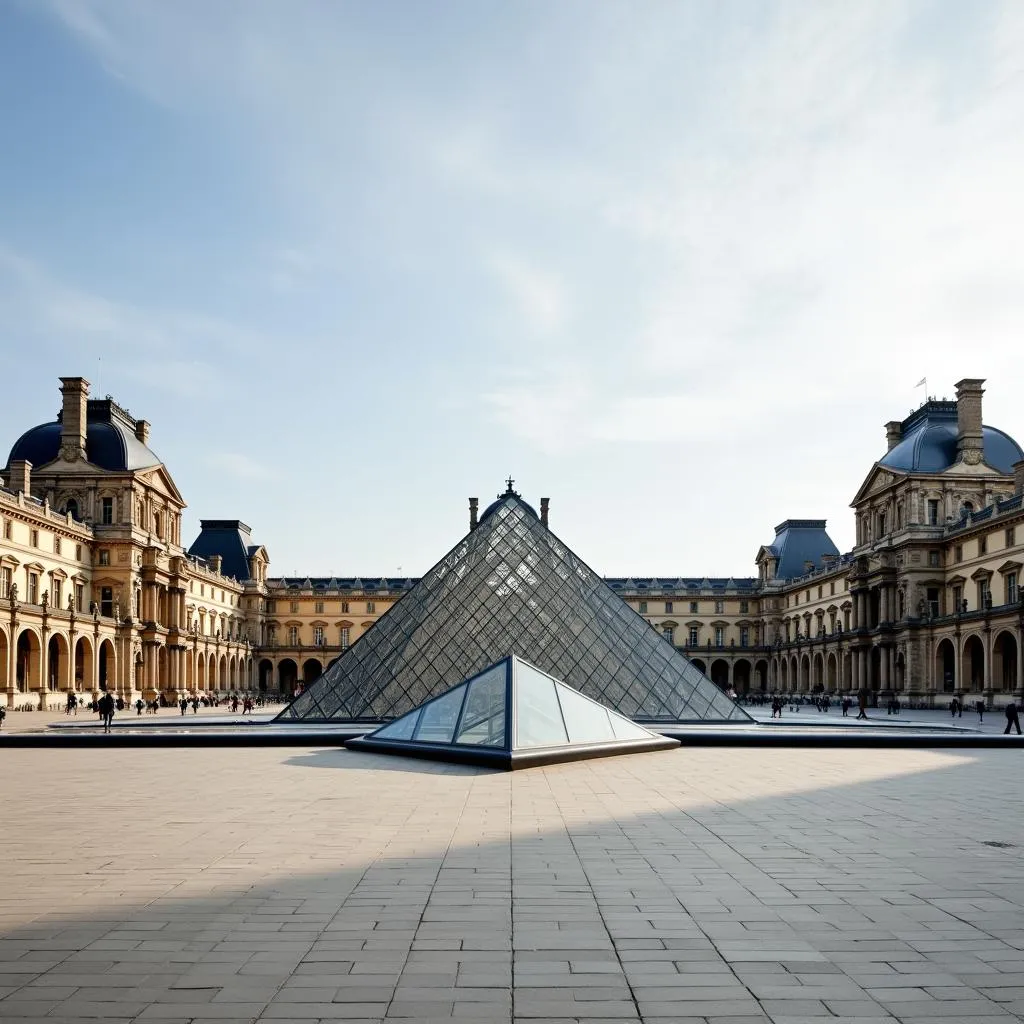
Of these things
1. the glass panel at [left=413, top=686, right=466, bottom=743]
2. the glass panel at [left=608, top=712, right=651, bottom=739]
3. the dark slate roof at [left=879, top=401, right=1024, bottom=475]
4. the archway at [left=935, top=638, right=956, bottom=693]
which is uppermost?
the dark slate roof at [left=879, top=401, right=1024, bottom=475]

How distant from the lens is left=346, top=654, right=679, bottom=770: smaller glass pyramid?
1528 centimetres

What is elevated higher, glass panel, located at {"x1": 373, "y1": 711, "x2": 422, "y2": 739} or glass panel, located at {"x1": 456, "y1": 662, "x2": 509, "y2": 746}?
glass panel, located at {"x1": 456, "y1": 662, "x2": 509, "y2": 746}

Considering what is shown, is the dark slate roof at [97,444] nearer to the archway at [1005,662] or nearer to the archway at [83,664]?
the archway at [83,664]

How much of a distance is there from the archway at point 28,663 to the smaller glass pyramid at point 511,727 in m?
31.5

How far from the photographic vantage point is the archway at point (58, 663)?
153 ft

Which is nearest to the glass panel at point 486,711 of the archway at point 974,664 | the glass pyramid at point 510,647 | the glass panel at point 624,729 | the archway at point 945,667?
the glass panel at point 624,729

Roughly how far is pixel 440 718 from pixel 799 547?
70377 millimetres

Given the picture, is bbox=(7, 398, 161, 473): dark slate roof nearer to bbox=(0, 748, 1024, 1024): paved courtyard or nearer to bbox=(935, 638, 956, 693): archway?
bbox=(935, 638, 956, 693): archway

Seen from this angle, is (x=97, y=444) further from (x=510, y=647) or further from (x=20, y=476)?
(x=510, y=647)

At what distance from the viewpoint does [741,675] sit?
8694 centimetres

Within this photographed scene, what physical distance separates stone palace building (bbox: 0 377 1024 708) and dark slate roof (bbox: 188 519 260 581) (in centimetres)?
870

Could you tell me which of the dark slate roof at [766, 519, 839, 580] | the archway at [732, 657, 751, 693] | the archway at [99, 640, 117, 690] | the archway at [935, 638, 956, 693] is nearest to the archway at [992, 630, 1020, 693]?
the archway at [935, 638, 956, 693]

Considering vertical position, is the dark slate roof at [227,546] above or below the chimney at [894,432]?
below

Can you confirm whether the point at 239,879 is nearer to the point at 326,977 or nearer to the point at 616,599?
the point at 326,977
